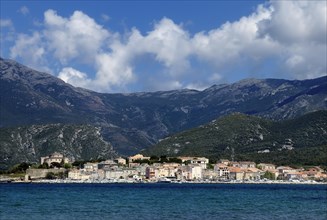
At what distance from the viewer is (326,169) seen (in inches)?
7781

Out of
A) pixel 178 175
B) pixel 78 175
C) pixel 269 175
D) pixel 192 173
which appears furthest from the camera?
pixel 192 173

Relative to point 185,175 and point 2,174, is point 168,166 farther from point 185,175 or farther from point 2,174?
point 2,174

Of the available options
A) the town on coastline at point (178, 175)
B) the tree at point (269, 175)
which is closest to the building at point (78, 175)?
the town on coastline at point (178, 175)

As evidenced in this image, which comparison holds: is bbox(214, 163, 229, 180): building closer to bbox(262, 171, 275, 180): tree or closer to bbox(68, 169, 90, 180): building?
bbox(262, 171, 275, 180): tree

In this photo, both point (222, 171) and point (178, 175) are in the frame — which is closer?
point (178, 175)

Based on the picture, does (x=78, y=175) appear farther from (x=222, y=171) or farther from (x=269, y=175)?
(x=269, y=175)

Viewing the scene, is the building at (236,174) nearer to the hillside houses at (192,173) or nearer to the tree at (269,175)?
the hillside houses at (192,173)

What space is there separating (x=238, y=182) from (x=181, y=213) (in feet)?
425

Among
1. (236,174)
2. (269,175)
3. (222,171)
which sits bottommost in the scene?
(269,175)

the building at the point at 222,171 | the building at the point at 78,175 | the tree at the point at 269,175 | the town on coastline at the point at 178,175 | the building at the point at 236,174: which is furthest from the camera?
the building at the point at 222,171

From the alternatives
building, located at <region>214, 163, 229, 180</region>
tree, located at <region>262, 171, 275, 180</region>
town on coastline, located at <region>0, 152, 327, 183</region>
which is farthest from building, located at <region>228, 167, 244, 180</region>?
tree, located at <region>262, 171, 275, 180</region>

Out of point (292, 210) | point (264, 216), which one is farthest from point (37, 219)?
point (292, 210)

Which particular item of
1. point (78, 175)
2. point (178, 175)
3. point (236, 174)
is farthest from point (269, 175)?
point (78, 175)

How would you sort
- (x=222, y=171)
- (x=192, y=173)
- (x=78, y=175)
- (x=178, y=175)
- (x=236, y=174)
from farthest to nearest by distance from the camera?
(x=222, y=171) → (x=192, y=173) → (x=236, y=174) → (x=78, y=175) → (x=178, y=175)
